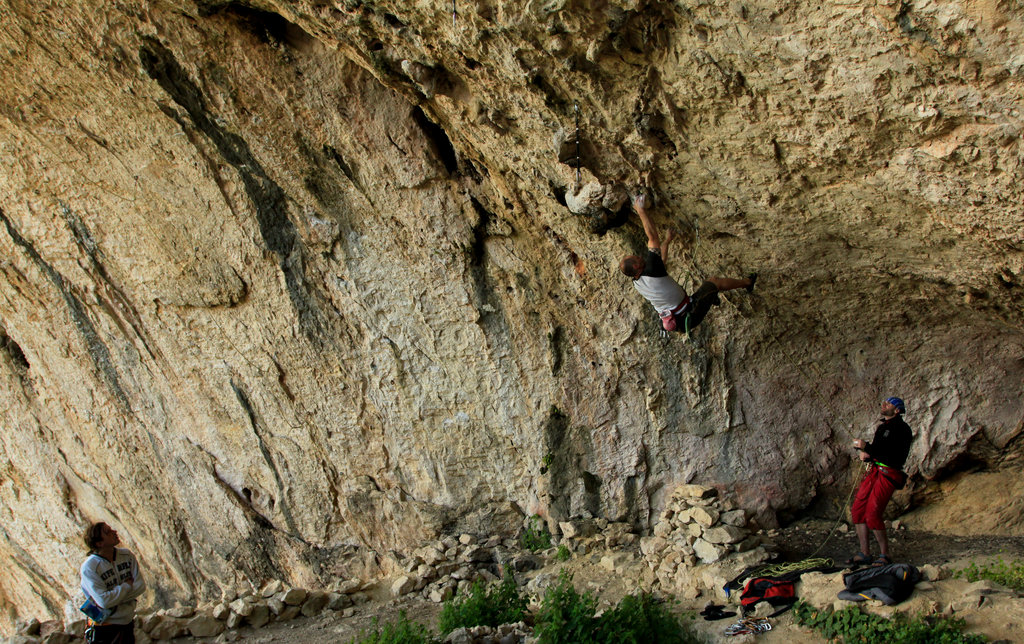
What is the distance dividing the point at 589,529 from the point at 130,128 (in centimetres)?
570

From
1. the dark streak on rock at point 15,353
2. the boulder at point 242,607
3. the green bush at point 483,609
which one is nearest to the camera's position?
the green bush at point 483,609

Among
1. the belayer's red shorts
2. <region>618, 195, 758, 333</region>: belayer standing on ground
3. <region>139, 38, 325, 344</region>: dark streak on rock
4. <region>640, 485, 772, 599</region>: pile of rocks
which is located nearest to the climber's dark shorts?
<region>618, 195, 758, 333</region>: belayer standing on ground

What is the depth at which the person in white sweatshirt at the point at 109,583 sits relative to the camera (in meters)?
4.52

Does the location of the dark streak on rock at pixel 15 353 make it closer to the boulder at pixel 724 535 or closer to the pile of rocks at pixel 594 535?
the pile of rocks at pixel 594 535

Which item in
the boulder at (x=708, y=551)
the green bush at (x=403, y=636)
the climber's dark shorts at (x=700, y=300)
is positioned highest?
the climber's dark shorts at (x=700, y=300)

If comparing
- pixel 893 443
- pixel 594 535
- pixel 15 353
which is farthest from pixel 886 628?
pixel 15 353

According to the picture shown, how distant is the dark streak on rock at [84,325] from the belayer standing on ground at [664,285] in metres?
5.76

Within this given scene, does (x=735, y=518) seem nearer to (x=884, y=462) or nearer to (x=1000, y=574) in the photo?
(x=884, y=462)

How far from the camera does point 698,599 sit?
6059 millimetres

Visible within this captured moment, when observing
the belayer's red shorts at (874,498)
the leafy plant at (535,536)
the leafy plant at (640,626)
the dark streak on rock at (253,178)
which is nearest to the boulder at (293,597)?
the leafy plant at (535,536)

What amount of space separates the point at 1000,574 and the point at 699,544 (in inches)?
87.6

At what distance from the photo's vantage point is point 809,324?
658 centimetres

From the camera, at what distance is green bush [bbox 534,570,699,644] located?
17.2 ft

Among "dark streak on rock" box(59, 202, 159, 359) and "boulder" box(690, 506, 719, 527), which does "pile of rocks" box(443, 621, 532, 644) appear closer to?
"boulder" box(690, 506, 719, 527)
